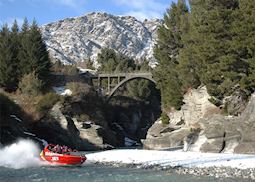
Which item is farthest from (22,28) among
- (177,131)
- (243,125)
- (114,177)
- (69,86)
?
(114,177)

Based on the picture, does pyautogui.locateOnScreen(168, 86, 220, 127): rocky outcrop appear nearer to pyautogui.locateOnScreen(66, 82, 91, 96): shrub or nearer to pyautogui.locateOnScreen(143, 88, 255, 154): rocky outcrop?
pyautogui.locateOnScreen(143, 88, 255, 154): rocky outcrop

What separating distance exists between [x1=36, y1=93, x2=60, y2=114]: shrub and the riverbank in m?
18.7

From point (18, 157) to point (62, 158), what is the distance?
178 inches

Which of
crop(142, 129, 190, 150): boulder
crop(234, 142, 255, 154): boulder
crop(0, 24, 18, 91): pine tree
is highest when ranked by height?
crop(0, 24, 18, 91): pine tree

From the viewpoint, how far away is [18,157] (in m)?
35.3

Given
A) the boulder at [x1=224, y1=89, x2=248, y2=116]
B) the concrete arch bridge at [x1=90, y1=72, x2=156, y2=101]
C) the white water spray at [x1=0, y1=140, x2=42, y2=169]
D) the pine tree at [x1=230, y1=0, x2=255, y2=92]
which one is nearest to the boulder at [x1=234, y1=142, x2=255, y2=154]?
the pine tree at [x1=230, y1=0, x2=255, y2=92]

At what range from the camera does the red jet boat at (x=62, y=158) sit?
3253cm

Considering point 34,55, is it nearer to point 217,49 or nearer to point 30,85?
point 30,85

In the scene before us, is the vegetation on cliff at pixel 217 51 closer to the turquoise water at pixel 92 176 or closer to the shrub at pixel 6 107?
the turquoise water at pixel 92 176

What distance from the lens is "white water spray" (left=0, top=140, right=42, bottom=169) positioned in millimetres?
32513

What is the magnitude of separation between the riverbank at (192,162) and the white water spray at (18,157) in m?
4.84

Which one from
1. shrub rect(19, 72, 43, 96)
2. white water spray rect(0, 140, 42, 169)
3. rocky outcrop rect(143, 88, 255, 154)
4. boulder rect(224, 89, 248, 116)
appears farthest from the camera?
shrub rect(19, 72, 43, 96)

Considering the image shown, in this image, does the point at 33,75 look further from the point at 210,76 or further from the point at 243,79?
the point at 243,79

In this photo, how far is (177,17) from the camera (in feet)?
190
